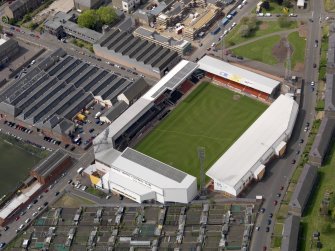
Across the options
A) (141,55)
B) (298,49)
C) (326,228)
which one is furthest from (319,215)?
(141,55)

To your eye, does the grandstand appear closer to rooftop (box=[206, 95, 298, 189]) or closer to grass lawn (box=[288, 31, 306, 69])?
rooftop (box=[206, 95, 298, 189])

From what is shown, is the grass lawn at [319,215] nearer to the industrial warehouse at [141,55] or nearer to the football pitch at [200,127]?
the football pitch at [200,127]

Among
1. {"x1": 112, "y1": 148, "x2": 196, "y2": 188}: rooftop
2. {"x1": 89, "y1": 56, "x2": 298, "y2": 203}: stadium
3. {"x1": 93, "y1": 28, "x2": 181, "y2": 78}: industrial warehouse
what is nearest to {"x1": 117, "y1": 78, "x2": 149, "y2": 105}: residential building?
{"x1": 89, "y1": 56, "x2": 298, "y2": 203}: stadium

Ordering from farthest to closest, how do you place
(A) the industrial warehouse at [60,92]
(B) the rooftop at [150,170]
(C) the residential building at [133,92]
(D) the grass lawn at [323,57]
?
(D) the grass lawn at [323,57] < (C) the residential building at [133,92] < (A) the industrial warehouse at [60,92] < (B) the rooftop at [150,170]

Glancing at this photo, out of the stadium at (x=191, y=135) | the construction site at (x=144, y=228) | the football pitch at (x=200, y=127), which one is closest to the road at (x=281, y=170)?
the stadium at (x=191, y=135)

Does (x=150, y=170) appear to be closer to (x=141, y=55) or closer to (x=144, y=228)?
(x=144, y=228)

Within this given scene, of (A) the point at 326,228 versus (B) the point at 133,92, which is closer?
(A) the point at 326,228
